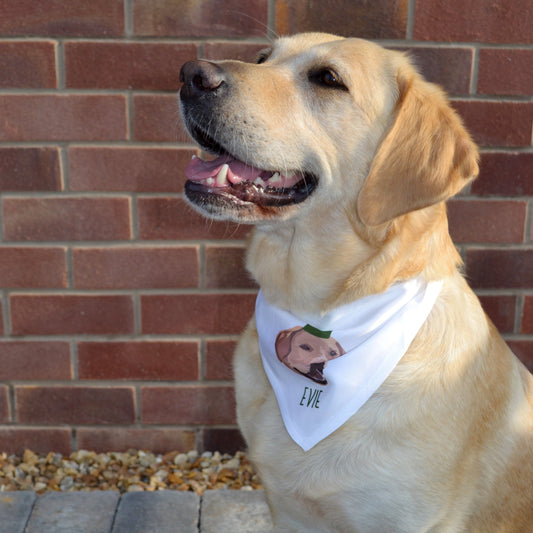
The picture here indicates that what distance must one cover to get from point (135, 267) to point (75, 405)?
0.71 meters

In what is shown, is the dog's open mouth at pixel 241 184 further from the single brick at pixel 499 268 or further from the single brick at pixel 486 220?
the single brick at pixel 499 268

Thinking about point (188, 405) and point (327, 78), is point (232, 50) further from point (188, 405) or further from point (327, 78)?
point (188, 405)

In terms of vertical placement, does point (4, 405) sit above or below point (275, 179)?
below

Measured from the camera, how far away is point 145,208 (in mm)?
2643

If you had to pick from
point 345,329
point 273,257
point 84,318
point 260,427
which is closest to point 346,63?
point 273,257

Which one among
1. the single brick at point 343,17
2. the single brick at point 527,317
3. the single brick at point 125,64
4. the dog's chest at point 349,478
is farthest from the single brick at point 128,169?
the single brick at point 527,317

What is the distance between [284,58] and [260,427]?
3.84 ft

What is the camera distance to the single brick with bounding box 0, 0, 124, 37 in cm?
242

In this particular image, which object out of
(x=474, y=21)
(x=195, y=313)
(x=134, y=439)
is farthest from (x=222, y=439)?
(x=474, y=21)

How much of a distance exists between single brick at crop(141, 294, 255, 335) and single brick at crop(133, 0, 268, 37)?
42.1 inches

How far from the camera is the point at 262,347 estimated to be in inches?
80.9

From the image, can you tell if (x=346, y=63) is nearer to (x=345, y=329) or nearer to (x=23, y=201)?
(x=345, y=329)

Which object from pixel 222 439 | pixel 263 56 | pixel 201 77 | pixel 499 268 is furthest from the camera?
pixel 222 439

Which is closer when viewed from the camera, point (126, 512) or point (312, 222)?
point (312, 222)
